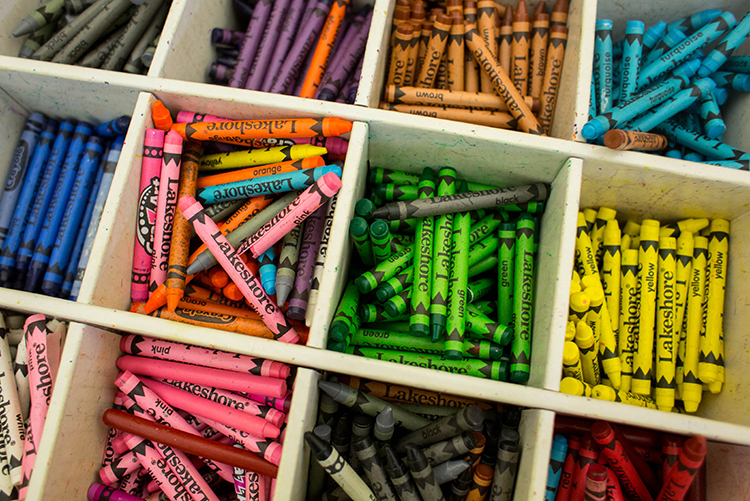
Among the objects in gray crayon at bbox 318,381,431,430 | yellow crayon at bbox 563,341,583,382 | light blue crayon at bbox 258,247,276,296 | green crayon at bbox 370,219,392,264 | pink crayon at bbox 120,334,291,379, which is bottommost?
gray crayon at bbox 318,381,431,430

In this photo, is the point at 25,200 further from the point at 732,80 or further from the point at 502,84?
the point at 732,80

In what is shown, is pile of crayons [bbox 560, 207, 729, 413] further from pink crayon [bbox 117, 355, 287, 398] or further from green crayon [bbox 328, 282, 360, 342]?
pink crayon [bbox 117, 355, 287, 398]

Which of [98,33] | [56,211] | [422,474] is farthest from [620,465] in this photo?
[98,33]

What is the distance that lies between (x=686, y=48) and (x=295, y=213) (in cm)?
144

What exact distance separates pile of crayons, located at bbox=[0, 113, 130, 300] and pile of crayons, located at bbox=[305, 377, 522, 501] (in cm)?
92

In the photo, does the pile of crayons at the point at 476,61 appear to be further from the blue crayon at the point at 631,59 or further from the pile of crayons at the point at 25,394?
the pile of crayons at the point at 25,394

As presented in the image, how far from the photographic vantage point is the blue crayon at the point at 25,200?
1.33 m

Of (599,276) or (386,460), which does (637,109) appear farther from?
(386,460)

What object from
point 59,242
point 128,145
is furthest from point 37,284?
point 128,145

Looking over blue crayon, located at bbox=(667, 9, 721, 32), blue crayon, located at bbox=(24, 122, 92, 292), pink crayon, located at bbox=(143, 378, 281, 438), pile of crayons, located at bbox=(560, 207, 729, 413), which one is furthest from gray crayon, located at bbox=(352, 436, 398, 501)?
blue crayon, located at bbox=(667, 9, 721, 32)

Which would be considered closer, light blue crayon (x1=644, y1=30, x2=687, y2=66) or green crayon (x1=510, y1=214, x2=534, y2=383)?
green crayon (x1=510, y1=214, x2=534, y2=383)

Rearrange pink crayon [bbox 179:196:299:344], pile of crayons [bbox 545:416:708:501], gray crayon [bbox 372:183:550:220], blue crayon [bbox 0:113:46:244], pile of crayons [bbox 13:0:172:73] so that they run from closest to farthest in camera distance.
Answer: pile of crayons [bbox 545:416:708:501] < pink crayon [bbox 179:196:299:344] < gray crayon [bbox 372:183:550:220] < blue crayon [bbox 0:113:46:244] < pile of crayons [bbox 13:0:172:73]

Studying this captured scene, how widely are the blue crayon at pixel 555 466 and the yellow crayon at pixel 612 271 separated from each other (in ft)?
1.26

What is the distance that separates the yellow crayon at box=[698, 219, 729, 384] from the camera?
1.19 meters
